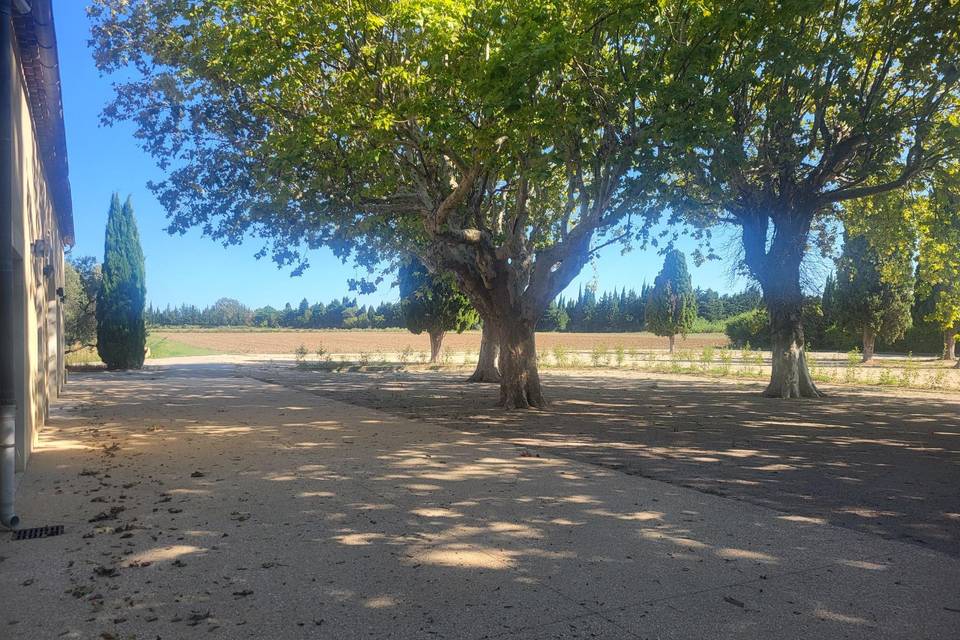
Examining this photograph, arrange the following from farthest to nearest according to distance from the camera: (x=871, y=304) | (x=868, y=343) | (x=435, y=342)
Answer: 1. (x=868, y=343)
2. (x=871, y=304)
3. (x=435, y=342)

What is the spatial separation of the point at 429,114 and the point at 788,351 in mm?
11169

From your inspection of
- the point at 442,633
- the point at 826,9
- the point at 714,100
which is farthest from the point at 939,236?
the point at 442,633

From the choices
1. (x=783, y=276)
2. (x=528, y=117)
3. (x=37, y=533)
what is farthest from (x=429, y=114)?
(x=783, y=276)

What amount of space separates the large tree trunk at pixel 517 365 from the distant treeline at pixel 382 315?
59.5 meters

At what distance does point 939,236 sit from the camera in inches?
647

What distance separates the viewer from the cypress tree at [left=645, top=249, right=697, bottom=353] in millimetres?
45500

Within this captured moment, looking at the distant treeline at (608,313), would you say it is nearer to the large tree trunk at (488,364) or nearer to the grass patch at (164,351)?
the grass patch at (164,351)

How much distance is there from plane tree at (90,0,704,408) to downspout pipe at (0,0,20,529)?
5287 mm

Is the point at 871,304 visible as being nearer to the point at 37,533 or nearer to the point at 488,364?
the point at 488,364

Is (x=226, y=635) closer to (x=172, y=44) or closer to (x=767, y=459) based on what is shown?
(x=767, y=459)

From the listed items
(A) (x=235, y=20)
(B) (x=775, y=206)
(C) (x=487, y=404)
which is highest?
(A) (x=235, y=20)

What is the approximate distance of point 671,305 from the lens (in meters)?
45.4

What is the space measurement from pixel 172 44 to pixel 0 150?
10316 mm

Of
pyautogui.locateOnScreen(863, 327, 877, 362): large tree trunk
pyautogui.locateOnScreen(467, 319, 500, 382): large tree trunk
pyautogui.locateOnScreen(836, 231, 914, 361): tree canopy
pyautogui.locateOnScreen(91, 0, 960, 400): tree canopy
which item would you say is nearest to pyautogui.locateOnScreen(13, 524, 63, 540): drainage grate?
pyautogui.locateOnScreen(91, 0, 960, 400): tree canopy
